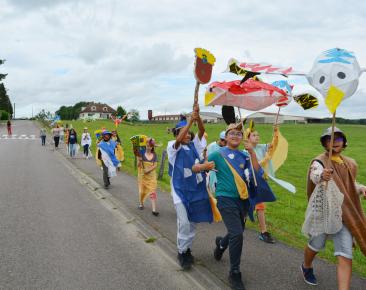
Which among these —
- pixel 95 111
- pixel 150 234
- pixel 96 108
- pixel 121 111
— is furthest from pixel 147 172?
pixel 96 108

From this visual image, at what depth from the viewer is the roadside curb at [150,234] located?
5.04 meters

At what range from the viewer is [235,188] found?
4988 millimetres

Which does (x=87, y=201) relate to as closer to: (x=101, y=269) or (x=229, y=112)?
(x=101, y=269)

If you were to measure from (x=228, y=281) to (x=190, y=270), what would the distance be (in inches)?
25.1

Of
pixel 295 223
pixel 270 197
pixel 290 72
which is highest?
pixel 290 72

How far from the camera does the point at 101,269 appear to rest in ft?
18.0

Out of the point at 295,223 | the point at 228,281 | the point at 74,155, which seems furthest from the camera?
the point at 74,155

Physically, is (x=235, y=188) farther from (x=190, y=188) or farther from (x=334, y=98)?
(x=334, y=98)

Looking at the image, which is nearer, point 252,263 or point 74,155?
point 252,263

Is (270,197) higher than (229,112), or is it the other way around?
(229,112)

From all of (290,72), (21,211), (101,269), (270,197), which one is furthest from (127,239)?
(290,72)

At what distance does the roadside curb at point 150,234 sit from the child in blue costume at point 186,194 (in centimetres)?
25

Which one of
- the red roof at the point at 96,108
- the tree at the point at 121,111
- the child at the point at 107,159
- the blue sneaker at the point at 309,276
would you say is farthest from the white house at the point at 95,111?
the blue sneaker at the point at 309,276

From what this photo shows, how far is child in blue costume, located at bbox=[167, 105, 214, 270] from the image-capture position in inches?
217
